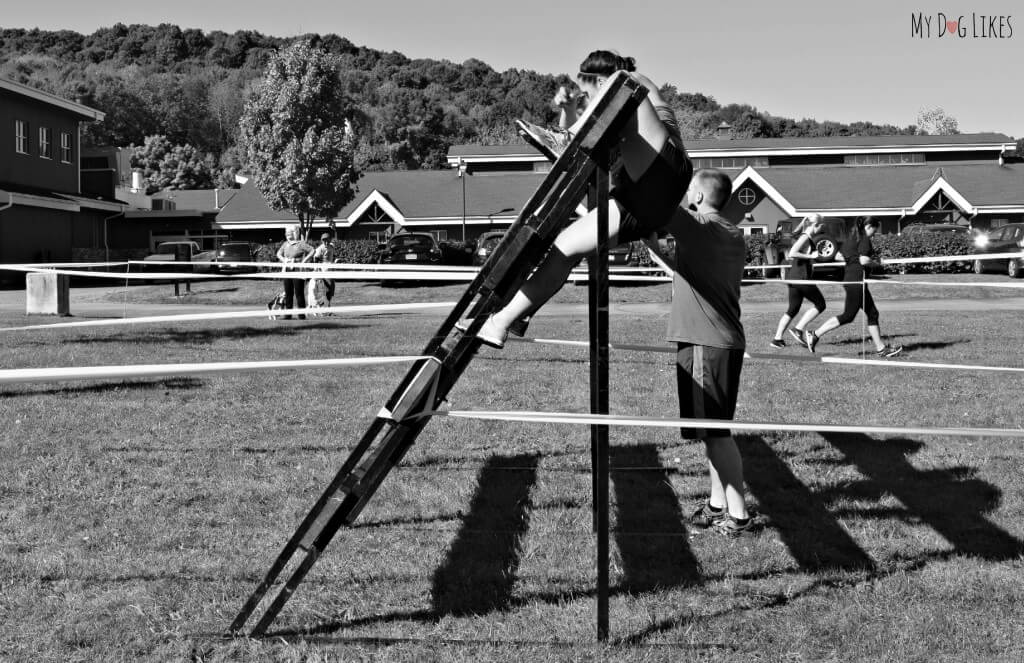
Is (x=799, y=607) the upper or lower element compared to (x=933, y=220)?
lower

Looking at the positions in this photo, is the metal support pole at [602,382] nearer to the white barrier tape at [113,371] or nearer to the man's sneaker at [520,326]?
the man's sneaker at [520,326]

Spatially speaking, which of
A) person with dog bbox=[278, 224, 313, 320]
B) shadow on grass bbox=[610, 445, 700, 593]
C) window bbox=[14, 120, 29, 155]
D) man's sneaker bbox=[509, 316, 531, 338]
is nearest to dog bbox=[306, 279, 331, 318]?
person with dog bbox=[278, 224, 313, 320]

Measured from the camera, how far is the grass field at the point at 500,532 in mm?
3801

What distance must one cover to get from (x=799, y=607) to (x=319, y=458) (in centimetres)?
366

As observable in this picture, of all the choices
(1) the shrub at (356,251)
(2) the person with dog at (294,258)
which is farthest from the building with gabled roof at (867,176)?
(2) the person with dog at (294,258)

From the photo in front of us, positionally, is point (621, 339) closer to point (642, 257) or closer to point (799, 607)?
point (799, 607)

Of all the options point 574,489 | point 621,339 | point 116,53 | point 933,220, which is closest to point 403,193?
point 933,220

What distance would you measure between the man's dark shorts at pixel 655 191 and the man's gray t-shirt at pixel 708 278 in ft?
2.69

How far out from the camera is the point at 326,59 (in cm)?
4106

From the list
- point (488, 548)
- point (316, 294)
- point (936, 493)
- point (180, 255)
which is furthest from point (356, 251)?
point (488, 548)

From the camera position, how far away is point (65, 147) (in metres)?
41.4

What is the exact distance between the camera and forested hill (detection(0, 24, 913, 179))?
374 ft

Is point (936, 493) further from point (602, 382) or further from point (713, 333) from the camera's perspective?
point (602, 382)

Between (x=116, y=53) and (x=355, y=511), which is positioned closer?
(x=355, y=511)
